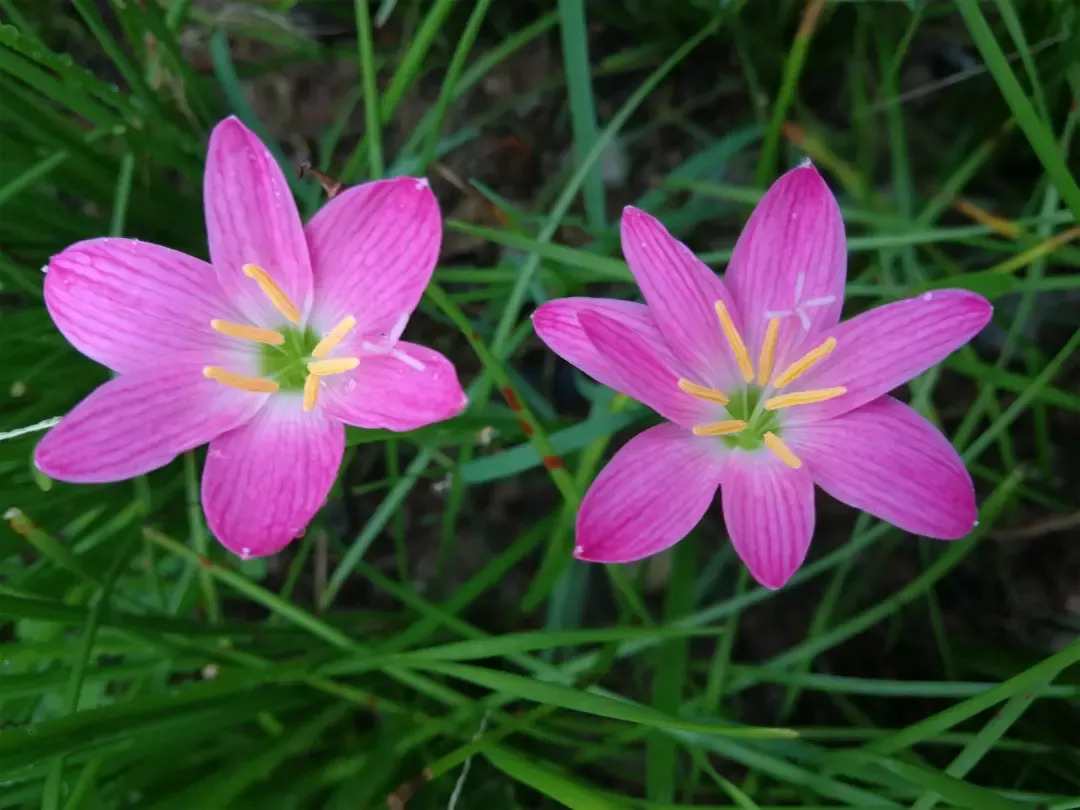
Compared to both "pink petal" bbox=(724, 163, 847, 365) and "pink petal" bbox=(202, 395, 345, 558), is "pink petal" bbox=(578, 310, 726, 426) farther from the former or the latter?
"pink petal" bbox=(202, 395, 345, 558)

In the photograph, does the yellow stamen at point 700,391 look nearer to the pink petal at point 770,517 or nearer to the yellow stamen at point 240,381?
the pink petal at point 770,517

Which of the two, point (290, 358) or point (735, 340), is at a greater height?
point (735, 340)

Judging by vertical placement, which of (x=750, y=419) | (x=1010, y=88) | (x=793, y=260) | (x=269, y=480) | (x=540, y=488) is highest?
(x=1010, y=88)

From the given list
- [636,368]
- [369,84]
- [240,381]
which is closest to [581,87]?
[369,84]

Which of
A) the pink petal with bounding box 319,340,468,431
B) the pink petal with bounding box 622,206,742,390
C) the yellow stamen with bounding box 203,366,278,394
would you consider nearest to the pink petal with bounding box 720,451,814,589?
the pink petal with bounding box 622,206,742,390

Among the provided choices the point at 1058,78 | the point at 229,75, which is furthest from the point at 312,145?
the point at 1058,78

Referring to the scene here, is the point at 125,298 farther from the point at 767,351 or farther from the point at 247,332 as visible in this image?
the point at 767,351

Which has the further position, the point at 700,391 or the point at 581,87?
the point at 581,87
